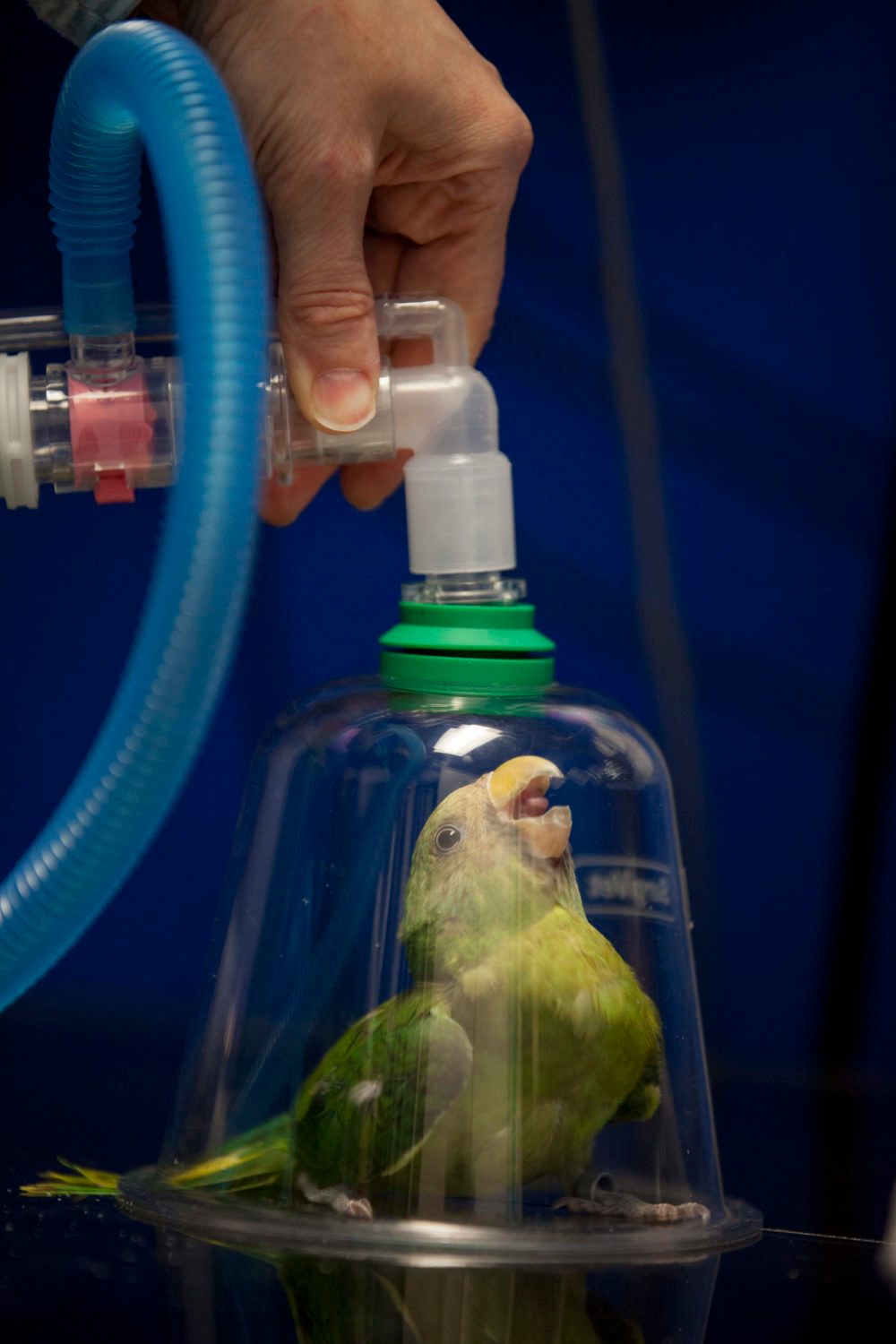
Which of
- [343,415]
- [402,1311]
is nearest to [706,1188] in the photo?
[402,1311]

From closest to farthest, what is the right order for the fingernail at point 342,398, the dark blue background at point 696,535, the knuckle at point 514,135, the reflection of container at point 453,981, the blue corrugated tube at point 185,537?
the blue corrugated tube at point 185,537 < the reflection of container at point 453,981 < the fingernail at point 342,398 < the knuckle at point 514,135 < the dark blue background at point 696,535

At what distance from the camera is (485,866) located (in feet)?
2.22

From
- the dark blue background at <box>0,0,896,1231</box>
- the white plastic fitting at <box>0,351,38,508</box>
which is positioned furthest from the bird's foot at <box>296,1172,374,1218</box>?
the dark blue background at <box>0,0,896,1231</box>

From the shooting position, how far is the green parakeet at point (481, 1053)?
24.7 inches

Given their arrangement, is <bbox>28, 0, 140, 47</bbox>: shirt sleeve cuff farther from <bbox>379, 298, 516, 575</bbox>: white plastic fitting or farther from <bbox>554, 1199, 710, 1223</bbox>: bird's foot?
<bbox>554, 1199, 710, 1223</bbox>: bird's foot

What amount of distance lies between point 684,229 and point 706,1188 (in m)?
0.81

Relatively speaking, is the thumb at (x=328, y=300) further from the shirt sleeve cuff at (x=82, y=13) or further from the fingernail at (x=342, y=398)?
the shirt sleeve cuff at (x=82, y=13)

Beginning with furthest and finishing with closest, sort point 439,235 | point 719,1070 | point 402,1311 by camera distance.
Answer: point 719,1070 → point 439,235 → point 402,1311

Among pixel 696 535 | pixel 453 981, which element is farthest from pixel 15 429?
pixel 696 535

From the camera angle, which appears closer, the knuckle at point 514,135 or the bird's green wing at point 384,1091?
the bird's green wing at point 384,1091

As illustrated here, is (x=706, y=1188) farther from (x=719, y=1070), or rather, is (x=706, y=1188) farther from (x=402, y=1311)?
(x=719, y=1070)

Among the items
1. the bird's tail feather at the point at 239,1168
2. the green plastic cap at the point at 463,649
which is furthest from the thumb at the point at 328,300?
the bird's tail feather at the point at 239,1168

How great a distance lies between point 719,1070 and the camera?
117 centimetres

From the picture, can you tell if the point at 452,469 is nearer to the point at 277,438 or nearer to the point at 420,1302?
the point at 277,438
